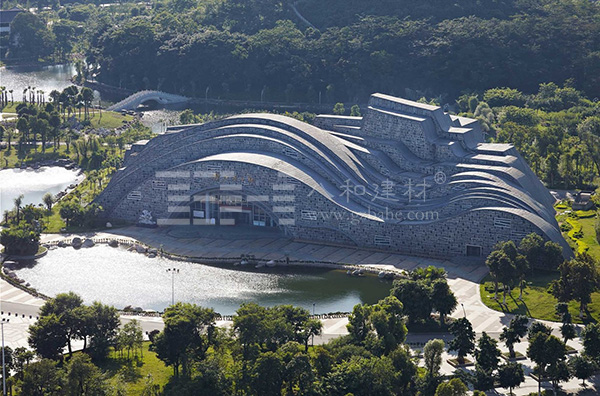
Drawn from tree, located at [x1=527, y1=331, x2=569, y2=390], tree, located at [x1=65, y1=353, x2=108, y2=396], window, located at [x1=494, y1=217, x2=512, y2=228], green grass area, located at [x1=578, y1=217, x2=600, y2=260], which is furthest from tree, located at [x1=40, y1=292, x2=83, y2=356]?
green grass area, located at [x1=578, y1=217, x2=600, y2=260]

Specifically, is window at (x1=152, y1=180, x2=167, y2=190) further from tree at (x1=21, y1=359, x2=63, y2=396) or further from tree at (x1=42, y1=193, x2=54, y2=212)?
tree at (x1=21, y1=359, x2=63, y2=396)

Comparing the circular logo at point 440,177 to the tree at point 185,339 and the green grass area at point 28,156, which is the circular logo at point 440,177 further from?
the green grass area at point 28,156

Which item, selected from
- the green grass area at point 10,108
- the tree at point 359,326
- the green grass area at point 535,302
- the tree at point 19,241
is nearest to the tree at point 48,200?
the tree at point 19,241

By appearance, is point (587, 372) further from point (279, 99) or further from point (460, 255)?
point (279, 99)

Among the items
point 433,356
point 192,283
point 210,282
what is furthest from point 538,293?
point 192,283

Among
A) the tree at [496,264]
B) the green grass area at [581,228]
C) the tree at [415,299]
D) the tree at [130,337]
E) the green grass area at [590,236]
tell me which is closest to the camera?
the tree at [130,337]

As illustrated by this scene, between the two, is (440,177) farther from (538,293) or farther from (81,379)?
(81,379)
